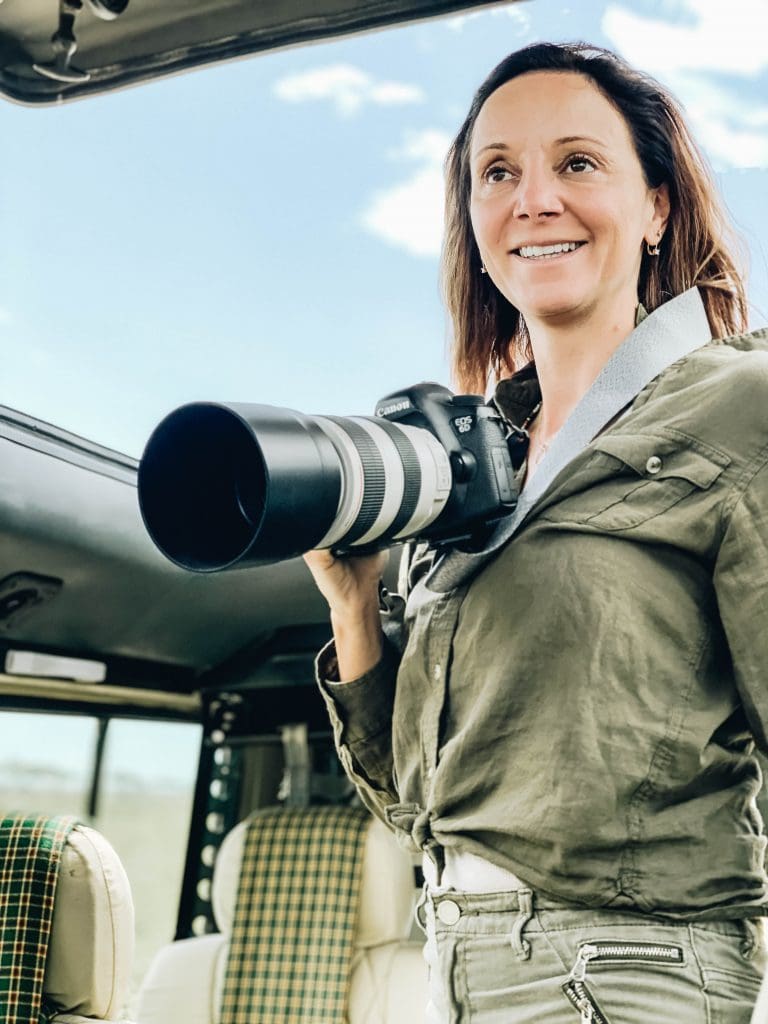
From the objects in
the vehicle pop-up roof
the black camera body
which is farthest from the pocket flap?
the vehicle pop-up roof

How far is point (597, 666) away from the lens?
892 mm

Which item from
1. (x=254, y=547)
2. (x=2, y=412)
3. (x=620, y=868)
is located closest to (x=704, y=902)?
(x=620, y=868)

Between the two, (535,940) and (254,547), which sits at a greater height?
(254,547)

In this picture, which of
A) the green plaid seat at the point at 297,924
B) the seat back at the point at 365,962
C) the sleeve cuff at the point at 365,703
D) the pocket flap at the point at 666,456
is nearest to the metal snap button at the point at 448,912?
the sleeve cuff at the point at 365,703

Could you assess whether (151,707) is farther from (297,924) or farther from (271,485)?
(271,485)

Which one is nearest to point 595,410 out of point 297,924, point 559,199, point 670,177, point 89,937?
point 559,199

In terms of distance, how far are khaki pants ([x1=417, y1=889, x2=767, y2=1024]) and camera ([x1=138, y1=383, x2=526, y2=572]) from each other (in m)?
0.31

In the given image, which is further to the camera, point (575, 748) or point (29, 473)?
point (29, 473)

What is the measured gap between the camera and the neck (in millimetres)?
1128

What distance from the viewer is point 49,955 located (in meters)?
1.82

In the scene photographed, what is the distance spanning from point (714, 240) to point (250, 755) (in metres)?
2.15

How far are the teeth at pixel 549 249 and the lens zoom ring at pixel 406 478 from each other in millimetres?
240

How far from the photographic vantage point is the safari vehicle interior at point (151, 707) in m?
1.78

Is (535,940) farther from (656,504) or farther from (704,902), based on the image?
(656,504)
